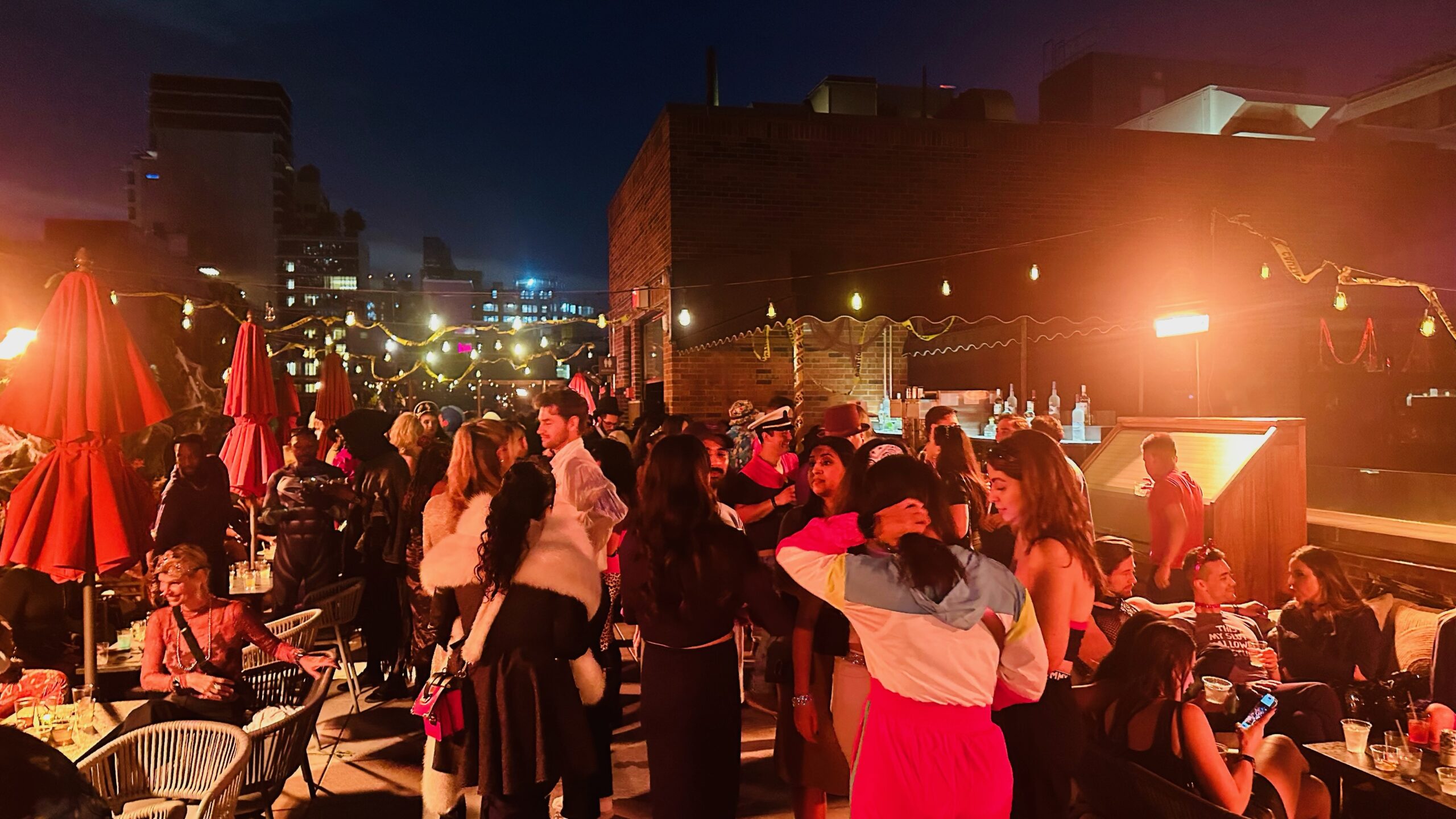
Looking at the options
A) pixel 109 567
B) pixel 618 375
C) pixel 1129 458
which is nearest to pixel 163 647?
pixel 109 567

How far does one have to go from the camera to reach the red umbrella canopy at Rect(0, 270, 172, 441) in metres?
4.01

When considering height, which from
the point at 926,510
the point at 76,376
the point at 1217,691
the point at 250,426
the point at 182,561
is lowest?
the point at 1217,691

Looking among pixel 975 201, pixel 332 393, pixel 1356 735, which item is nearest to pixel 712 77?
pixel 975 201

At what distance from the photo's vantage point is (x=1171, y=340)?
1128 cm

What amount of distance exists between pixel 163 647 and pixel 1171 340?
11917 mm

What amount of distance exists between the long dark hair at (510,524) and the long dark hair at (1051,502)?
191cm

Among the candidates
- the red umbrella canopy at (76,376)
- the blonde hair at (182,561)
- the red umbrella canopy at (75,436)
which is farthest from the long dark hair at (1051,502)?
the red umbrella canopy at (76,376)

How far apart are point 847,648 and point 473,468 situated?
217 centimetres

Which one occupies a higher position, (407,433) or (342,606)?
(407,433)

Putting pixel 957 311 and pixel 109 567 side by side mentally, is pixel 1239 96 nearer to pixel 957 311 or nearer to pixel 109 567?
pixel 957 311

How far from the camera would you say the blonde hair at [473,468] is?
13.4 feet

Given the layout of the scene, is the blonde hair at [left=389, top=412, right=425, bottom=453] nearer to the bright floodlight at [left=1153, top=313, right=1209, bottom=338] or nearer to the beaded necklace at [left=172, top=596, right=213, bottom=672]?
the beaded necklace at [left=172, top=596, right=213, bottom=672]

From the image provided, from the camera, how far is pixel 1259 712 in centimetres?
330

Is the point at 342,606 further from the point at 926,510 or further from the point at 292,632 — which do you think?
the point at 926,510
